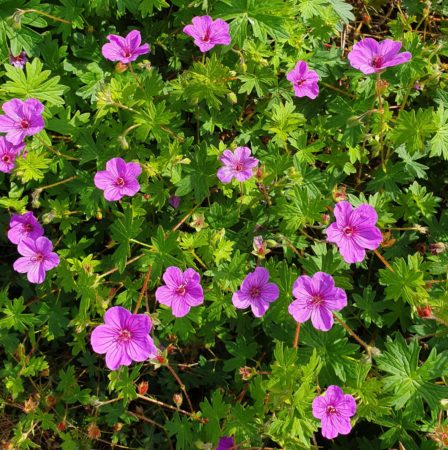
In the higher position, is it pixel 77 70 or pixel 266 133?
Result: pixel 77 70

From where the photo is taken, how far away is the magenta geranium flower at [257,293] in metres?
2.30

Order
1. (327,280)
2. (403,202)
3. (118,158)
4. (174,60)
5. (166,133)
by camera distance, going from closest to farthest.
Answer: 1. (327,280)
2. (118,158)
3. (166,133)
4. (403,202)
5. (174,60)

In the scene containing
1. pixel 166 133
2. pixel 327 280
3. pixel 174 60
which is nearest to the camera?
pixel 327 280

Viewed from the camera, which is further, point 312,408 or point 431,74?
point 431,74

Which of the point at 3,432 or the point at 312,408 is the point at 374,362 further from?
the point at 3,432

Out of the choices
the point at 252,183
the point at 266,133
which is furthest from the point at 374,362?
the point at 266,133

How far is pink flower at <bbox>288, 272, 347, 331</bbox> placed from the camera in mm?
2160

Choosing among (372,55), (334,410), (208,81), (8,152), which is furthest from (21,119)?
(334,410)

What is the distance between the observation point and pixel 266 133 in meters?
2.94

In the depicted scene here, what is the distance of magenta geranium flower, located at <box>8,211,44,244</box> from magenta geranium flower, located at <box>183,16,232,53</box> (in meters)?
1.22

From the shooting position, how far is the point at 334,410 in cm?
218

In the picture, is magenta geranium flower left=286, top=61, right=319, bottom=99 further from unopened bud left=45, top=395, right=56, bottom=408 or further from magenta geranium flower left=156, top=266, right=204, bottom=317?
unopened bud left=45, top=395, right=56, bottom=408

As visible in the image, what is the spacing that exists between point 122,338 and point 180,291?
32 centimetres

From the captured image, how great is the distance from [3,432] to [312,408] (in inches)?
76.4
